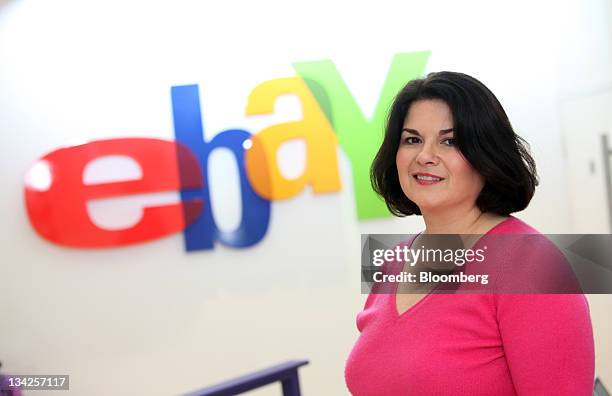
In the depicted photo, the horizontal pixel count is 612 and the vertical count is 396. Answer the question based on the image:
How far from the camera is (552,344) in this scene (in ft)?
3.20

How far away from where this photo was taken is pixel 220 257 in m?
3.01

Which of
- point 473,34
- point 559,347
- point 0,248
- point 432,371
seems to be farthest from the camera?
point 473,34

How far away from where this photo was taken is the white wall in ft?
9.48

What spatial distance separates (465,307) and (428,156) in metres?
0.26

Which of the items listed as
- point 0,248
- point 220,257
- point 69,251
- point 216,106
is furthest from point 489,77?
point 0,248

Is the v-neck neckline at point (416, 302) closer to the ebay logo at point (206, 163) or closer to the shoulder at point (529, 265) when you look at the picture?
the shoulder at point (529, 265)

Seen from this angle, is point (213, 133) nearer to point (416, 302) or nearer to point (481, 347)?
point (416, 302)

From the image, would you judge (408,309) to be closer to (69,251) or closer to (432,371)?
(432,371)

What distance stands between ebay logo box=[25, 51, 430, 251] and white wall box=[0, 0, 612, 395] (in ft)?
0.16

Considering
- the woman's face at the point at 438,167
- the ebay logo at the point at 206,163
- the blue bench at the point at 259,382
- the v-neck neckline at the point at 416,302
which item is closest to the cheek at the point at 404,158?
the woman's face at the point at 438,167

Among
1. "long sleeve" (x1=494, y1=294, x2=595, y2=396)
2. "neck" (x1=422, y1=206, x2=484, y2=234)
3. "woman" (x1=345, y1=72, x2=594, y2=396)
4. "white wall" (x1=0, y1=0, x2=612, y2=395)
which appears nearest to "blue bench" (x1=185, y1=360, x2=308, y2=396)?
"woman" (x1=345, y1=72, x2=594, y2=396)

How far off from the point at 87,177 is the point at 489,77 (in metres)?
1.87

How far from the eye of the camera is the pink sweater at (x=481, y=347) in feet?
3.20

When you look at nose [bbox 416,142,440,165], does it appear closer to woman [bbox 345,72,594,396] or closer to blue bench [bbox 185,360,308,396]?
woman [bbox 345,72,594,396]
